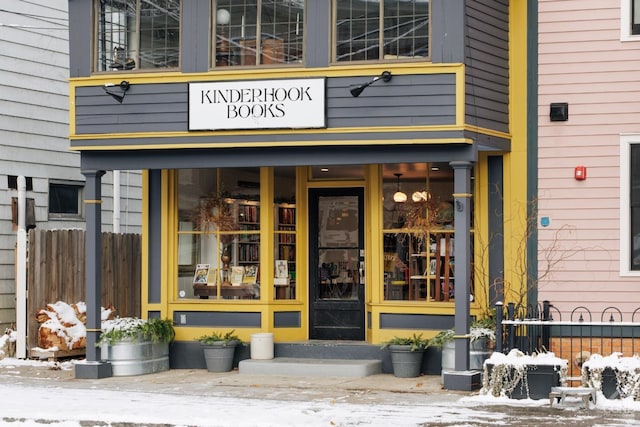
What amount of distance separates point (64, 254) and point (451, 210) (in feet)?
21.3

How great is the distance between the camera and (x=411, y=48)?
14883 millimetres

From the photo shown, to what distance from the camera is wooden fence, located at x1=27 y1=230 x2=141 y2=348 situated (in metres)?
18.1

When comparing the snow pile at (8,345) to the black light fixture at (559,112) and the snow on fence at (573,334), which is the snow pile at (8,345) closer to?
the snow on fence at (573,334)

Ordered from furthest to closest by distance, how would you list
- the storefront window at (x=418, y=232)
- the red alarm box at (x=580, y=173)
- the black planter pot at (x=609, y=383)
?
1. the storefront window at (x=418, y=232)
2. the red alarm box at (x=580, y=173)
3. the black planter pot at (x=609, y=383)

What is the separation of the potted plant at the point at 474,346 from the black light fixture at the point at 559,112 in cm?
294

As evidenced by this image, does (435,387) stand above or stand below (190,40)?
below

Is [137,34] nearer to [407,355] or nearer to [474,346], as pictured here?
[407,355]

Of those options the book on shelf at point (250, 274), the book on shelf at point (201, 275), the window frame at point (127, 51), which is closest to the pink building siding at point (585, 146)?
the book on shelf at point (250, 274)

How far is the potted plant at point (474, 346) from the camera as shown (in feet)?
49.1

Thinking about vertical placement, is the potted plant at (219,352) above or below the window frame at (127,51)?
below

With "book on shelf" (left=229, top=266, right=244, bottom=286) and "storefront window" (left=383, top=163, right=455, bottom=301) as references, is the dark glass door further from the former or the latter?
"book on shelf" (left=229, top=266, right=244, bottom=286)

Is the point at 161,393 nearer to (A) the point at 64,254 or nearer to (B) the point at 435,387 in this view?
(B) the point at 435,387

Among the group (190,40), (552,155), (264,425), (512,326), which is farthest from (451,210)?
(264,425)

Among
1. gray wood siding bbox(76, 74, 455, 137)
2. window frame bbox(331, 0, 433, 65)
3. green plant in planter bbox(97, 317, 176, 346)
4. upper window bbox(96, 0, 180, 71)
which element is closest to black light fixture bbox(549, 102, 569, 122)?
gray wood siding bbox(76, 74, 455, 137)
